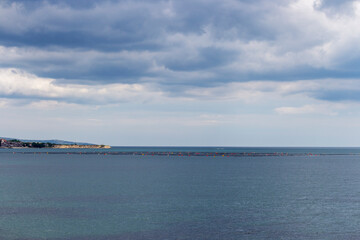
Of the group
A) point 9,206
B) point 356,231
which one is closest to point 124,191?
point 9,206

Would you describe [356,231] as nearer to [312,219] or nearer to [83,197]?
[312,219]

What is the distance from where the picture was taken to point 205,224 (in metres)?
47.6

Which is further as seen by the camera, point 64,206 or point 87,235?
point 64,206

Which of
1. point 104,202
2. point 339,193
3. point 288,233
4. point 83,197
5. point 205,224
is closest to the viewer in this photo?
point 288,233

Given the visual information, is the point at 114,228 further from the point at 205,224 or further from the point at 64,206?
the point at 64,206

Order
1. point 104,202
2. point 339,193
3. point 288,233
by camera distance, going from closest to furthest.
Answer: point 288,233 → point 104,202 → point 339,193

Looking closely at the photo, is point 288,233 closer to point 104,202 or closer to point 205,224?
point 205,224

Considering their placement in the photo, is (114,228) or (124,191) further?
(124,191)

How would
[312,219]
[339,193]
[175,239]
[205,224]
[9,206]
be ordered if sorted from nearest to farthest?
[175,239] < [205,224] < [312,219] < [9,206] < [339,193]

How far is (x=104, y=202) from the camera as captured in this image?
2516 inches

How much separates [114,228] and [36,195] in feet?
106

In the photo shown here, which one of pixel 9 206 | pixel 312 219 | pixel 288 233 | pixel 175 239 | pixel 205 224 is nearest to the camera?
pixel 175 239

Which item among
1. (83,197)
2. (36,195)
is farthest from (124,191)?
(36,195)

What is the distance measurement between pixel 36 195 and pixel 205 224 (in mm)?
38219
